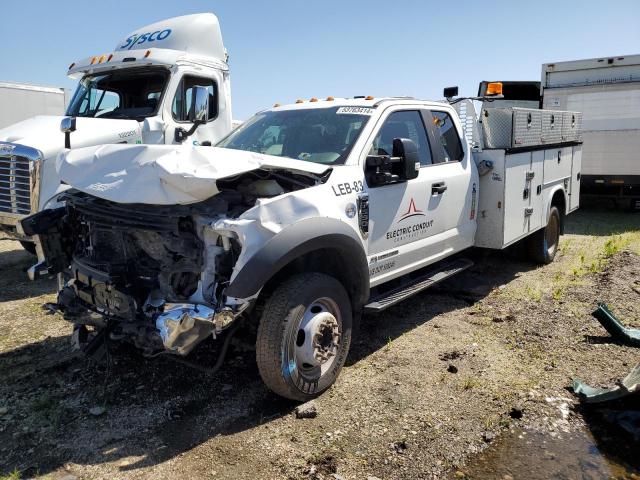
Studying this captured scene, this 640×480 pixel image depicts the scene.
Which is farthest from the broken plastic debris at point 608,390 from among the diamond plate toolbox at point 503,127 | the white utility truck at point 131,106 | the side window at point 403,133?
the white utility truck at point 131,106

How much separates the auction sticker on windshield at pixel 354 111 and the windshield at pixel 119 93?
11.2 feet

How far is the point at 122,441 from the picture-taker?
3217 mm

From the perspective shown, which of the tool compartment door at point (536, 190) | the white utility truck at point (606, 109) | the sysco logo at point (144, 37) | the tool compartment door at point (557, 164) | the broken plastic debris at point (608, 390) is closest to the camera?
the broken plastic debris at point (608, 390)

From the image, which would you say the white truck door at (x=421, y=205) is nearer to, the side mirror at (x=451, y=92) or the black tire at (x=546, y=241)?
the side mirror at (x=451, y=92)

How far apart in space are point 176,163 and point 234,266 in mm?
709

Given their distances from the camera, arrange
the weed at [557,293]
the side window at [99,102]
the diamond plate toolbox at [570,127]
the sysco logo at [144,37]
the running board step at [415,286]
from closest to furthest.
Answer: the running board step at [415,286], the weed at [557,293], the side window at [99,102], the diamond plate toolbox at [570,127], the sysco logo at [144,37]

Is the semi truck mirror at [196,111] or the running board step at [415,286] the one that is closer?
the running board step at [415,286]

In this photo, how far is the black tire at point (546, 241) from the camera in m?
7.07

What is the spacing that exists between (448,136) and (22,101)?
36.9ft

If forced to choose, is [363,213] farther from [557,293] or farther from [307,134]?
[557,293]

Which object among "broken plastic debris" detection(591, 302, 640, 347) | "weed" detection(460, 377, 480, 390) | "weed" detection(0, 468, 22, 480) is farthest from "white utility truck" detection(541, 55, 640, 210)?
"weed" detection(0, 468, 22, 480)

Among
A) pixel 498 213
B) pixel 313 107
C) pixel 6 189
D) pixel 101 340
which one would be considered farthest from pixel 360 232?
pixel 6 189

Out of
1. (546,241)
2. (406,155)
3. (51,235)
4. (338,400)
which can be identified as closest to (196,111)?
(51,235)

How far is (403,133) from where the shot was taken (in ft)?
15.5
